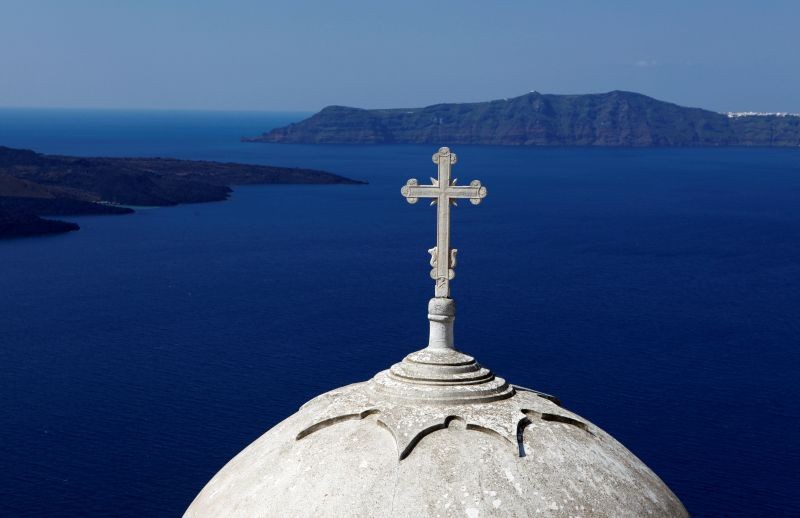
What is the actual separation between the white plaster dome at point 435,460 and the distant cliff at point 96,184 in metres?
100

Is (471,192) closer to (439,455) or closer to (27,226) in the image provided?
(439,455)

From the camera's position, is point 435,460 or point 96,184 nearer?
point 435,460

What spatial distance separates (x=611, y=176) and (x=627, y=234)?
237 feet

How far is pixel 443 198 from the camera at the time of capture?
8703 millimetres

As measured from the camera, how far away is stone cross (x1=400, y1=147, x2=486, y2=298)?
28.1 ft

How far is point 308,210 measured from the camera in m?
125

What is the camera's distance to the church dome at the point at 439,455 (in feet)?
25.0

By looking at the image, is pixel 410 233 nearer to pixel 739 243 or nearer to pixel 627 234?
pixel 627 234

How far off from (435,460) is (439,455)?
0.16ft

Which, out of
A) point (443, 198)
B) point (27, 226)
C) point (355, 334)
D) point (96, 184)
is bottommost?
point (27, 226)

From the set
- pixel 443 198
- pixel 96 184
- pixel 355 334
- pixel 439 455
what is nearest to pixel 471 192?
pixel 443 198

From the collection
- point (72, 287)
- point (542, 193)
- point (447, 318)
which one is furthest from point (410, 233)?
point (447, 318)

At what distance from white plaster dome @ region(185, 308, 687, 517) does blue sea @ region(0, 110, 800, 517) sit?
31.7 meters

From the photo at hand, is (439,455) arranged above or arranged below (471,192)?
below
